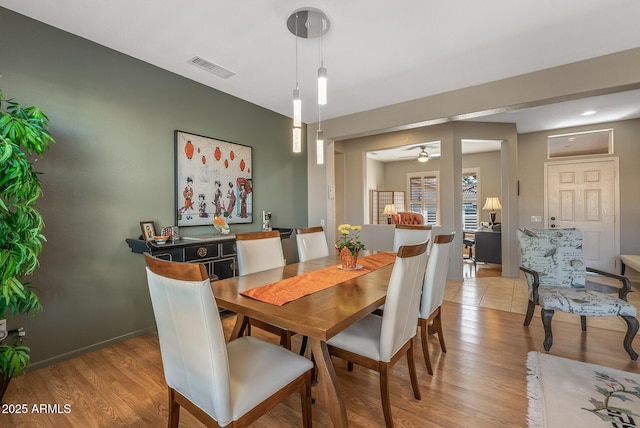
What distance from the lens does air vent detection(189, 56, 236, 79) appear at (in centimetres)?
279

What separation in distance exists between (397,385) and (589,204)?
5648 mm

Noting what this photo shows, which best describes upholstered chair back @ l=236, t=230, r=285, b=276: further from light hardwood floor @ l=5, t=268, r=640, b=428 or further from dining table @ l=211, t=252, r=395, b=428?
light hardwood floor @ l=5, t=268, r=640, b=428

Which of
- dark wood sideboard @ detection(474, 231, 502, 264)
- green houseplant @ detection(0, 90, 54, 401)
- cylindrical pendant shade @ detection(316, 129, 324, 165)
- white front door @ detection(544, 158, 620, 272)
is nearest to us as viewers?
green houseplant @ detection(0, 90, 54, 401)

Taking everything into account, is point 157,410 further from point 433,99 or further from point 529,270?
point 433,99

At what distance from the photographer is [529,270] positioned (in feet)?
9.48

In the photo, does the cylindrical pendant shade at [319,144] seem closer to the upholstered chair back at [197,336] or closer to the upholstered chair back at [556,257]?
the upholstered chair back at [197,336]

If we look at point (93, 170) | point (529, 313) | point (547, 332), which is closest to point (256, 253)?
point (93, 170)

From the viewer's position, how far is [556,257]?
3035 millimetres

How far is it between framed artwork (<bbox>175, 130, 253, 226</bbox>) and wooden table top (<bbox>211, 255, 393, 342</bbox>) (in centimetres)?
153

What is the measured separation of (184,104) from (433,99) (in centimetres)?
293

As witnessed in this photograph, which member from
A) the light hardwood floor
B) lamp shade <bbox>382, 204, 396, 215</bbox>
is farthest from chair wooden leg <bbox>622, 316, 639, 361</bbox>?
lamp shade <bbox>382, 204, 396, 215</bbox>

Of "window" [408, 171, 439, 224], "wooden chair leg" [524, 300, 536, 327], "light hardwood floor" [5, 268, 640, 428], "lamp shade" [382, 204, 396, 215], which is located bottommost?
"light hardwood floor" [5, 268, 640, 428]

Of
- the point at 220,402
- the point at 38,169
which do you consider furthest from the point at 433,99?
the point at 38,169

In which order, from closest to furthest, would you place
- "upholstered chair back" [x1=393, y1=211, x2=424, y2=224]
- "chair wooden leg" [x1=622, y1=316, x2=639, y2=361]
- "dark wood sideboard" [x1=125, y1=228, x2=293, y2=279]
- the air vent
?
"chair wooden leg" [x1=622, y1=316, x2=639, y2=361] → "dark wood sideboard" [x1=125, y1=228, x2=293, y2=279] → the air vent → "upholstered chair back" [x1=393, y1=211, x2=424, y2=224]
